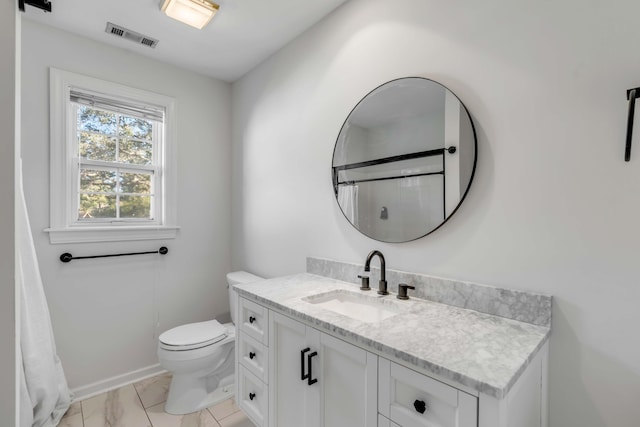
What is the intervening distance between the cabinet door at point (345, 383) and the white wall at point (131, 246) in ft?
6.02

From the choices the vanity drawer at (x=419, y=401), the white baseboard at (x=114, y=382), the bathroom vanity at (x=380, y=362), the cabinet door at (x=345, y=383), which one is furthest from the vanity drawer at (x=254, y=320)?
the white baseboard at (x=114, y=382)

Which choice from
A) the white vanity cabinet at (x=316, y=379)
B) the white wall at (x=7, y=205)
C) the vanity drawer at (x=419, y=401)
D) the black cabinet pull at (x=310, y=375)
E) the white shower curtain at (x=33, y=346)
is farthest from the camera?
the white shower curtain at (x=33, y=346)

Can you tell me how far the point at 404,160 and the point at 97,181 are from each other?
88.1 inches

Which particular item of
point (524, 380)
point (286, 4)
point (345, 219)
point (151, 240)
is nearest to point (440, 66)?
point (345, 219)

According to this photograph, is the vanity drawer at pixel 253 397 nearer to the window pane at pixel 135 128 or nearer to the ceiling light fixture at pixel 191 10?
the window pane at pixel 135 128

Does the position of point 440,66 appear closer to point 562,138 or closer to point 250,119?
point 562,138

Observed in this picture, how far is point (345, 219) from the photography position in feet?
5.98

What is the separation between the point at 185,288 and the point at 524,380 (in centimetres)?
250

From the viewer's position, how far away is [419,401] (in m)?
0.88

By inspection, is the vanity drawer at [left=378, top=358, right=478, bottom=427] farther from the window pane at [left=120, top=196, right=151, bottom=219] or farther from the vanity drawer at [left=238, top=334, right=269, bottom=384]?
the window pane at [left=120, top=196, right=151, bottom=219]

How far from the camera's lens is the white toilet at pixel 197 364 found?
6.41 feet

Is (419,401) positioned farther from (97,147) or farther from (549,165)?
(97,147)

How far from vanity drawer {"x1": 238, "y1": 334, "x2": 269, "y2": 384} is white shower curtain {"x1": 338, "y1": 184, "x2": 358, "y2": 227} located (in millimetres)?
822

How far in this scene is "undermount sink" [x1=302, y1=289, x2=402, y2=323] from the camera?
144 centimetres
